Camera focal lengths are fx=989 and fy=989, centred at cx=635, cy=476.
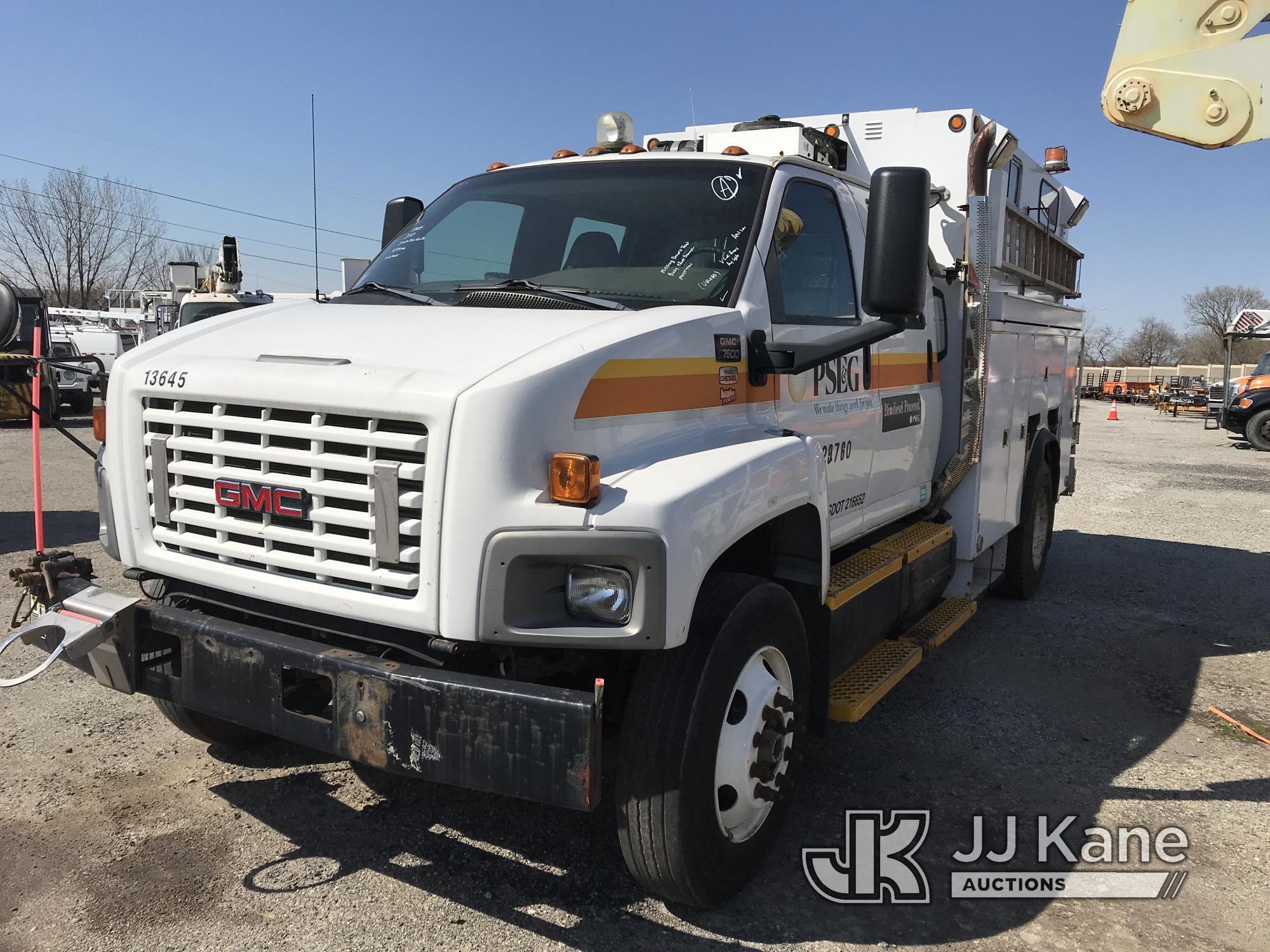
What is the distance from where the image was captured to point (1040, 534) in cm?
745

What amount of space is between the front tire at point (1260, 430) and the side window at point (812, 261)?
839 inches

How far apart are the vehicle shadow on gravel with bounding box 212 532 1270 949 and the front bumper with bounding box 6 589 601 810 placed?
29.4 inches

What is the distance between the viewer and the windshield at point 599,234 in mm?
3520

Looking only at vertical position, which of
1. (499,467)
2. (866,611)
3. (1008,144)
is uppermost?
(1008,144)

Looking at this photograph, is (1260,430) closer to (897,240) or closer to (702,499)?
(897,240)

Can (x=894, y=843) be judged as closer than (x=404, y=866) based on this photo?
No

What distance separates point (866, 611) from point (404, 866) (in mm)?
2081

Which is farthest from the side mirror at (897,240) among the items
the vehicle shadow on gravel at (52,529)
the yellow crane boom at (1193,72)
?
the vehicle shadow on gravel at (52,529)

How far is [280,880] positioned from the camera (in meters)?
3.28

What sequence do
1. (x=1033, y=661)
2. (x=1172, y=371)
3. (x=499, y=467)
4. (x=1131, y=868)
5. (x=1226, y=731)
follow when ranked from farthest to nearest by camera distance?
(x=1172, y=371)
(x=1033, y=661)
(x=1226, y=731)
(x=1131, y=868)
(x=499, y=467)

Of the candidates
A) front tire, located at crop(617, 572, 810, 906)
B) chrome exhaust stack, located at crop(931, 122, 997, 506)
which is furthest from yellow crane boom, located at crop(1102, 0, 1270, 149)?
front tire, located at crop(617, 572, 810, 906)

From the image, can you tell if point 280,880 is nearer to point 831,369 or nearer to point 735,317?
point 735,317

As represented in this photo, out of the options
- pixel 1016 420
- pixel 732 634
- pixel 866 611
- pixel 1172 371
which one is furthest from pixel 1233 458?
pixel 1172 371

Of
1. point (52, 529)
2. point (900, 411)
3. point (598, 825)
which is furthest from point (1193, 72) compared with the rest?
point (52, 529)
